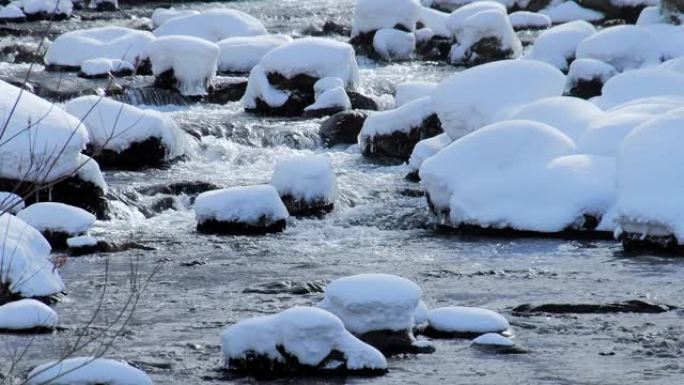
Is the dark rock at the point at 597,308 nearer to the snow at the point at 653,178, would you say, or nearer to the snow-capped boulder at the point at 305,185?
the snow at the point at 653,178

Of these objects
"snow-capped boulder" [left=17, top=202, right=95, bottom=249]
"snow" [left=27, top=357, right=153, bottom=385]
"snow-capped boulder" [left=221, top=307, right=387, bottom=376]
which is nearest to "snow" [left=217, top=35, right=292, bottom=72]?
"snow-capped boulder" [left=17, top=202, right=95, bottom=249]

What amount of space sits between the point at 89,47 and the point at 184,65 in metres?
3.09

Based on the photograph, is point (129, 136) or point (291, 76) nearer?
point (129, 136)

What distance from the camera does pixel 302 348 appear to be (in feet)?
26.1

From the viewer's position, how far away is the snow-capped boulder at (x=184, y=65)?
20.0 m

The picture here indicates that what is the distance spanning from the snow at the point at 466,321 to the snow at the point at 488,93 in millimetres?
6399

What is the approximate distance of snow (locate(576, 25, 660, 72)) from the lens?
20.7 metres

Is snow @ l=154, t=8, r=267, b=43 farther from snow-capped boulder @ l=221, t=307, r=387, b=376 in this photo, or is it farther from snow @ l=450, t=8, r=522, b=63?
snow-capped boulder @ l=221, t=307, r=387, b=376

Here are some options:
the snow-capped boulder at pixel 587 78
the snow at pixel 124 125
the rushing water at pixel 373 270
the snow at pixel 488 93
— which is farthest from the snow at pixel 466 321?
the snow-capped boulder at pixel 587 78

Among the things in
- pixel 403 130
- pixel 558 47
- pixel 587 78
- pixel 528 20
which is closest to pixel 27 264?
pixel 403 130

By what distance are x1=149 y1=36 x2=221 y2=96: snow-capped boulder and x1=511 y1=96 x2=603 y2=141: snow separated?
6.47m

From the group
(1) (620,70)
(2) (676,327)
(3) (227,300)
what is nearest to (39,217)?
(3) (227,300)

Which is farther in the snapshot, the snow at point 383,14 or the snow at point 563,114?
the snow at point 383,14

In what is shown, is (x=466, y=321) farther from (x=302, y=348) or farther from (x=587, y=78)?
(x=587, y=78)
